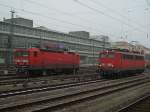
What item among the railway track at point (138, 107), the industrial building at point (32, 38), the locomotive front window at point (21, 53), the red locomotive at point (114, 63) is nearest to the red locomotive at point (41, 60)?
the locomotive front window at point (21, 53)

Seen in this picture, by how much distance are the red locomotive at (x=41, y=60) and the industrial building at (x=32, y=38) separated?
5700 millimetres

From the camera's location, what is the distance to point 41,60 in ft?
101

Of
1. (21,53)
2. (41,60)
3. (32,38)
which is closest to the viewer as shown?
(21,53)

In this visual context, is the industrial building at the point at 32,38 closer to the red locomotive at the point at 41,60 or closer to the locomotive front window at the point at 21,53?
the red locomotive at the point at 41,60

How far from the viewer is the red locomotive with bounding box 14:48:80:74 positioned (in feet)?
97.6

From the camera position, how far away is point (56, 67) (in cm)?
3391

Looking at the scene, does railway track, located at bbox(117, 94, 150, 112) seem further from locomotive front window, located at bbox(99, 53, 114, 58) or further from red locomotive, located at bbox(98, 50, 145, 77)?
locomotive front window, located at bbox(99, 53, 114, 58)

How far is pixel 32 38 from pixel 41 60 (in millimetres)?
26498

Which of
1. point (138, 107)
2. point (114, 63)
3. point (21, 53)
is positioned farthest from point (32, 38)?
point (138, 107)

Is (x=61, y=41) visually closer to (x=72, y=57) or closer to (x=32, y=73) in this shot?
(x=72, y=57)

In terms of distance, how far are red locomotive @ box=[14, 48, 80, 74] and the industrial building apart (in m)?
5.70

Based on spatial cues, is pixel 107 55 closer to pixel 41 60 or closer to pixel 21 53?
pixel 41 60

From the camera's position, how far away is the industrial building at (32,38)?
48.9 metres

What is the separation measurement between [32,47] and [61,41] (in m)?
34.4
